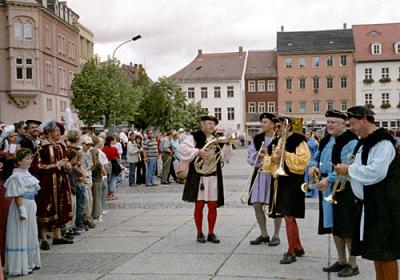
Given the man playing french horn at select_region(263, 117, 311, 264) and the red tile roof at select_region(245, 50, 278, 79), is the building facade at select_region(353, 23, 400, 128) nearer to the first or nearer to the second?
the red tile roof at select_region(245, 50, 278, 79)

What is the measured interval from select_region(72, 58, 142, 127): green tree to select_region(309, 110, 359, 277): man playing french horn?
36.8 m

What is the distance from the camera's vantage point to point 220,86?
84500 millimetres

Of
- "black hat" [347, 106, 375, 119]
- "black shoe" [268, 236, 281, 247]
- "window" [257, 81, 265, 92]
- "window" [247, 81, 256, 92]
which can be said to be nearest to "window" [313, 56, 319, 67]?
"window" [257, 81, 265, 92]

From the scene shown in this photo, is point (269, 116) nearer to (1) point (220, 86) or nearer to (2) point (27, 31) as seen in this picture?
(2) point (27, 31)

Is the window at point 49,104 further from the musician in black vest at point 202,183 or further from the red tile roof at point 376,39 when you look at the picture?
the musician in black vest at point 202,183

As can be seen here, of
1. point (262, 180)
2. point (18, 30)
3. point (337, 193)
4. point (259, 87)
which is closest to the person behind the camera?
point (337, 193)

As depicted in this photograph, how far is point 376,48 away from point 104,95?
44022mm

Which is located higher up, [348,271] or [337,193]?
[337,193]

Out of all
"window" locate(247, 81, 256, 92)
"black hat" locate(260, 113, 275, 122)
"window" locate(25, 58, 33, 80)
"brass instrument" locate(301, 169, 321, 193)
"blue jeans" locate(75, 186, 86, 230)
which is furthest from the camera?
"window" locate(247, 81, 256, 92)

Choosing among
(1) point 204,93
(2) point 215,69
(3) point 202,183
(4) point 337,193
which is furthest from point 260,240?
(2) point 215,69

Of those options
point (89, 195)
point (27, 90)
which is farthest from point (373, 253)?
point (27, 90)

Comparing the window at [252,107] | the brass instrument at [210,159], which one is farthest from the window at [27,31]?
the brass instrument at [210,159]

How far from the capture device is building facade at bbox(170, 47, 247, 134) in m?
83.5

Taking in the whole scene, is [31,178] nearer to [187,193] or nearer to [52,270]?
[52,270]
